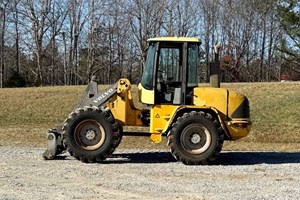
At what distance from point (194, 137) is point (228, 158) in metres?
1.66

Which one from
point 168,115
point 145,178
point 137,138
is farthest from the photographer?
point 137,138

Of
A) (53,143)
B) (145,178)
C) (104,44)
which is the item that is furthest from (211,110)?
(104,44)

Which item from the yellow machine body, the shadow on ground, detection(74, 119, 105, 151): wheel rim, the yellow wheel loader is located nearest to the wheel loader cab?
the yellow wheel loader

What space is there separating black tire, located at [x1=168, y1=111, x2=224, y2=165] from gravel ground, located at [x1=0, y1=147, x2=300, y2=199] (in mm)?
282

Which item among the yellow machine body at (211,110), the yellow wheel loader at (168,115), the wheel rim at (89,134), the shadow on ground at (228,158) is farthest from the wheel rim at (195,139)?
the wheel rim at (89,134)

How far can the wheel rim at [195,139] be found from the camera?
36.8 ft

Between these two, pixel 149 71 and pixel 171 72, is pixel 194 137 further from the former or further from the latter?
pixel 149 71

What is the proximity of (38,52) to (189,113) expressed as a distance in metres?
46.6

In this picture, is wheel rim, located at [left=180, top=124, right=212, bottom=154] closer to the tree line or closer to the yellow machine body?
the yellow machine body

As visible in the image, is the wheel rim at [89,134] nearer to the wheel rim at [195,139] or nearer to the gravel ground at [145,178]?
the gravel ground at [145,178]

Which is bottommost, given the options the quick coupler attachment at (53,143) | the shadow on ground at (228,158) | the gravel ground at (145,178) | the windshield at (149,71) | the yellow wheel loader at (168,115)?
the shadow on ground at (228,158)

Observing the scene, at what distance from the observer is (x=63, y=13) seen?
5900 cm

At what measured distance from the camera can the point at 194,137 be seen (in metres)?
11.3

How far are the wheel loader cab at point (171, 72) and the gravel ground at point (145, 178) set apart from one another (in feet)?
4.75
